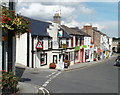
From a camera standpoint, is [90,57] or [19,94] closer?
[19,94]

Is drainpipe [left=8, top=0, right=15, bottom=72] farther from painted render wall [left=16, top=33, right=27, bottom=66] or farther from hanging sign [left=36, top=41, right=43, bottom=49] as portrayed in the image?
hanging sign [left=36, top=41, right=43, bottom=49]

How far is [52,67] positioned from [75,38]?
39.2 ft

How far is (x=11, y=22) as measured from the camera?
944cm

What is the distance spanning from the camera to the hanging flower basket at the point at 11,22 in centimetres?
921

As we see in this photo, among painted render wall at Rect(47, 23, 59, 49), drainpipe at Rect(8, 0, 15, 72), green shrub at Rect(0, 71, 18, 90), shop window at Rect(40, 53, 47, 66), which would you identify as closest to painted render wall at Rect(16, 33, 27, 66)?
shop window at Rect(40, 53, 47, 66)

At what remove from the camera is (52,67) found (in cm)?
2516

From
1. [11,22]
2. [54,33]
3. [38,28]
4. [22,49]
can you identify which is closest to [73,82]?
[11,22]

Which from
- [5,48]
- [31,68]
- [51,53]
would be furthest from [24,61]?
[5,48]

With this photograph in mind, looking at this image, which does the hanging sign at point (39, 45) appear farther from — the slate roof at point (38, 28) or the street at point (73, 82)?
Result: the street at point (73, 82)

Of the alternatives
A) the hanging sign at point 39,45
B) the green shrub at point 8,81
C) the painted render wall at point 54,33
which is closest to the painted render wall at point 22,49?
the hanging sign at point 39,45

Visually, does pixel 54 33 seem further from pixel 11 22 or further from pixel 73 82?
pixel 11 22

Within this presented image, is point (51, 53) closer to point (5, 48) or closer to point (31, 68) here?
point (31, 68)

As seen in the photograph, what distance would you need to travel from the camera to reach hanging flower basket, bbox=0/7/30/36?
9.21m

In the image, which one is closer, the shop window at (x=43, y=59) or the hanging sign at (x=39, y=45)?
the hanging sign at (x=39, y=45)
